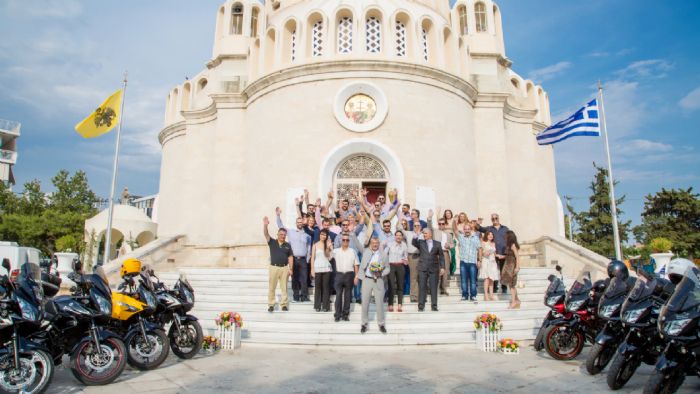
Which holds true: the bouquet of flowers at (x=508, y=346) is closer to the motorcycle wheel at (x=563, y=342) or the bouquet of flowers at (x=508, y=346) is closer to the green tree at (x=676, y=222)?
the motorcycle wheel at (x=563, y=342)

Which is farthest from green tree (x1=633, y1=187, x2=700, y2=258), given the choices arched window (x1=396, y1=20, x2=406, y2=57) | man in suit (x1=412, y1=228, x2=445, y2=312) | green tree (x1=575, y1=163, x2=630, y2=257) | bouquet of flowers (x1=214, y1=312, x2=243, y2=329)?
bouquet of flowers (x1=214, y1=312, x2=243, y2=329)

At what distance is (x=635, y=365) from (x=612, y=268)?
155 centimetres

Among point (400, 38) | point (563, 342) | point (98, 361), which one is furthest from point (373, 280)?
point (400, 38)

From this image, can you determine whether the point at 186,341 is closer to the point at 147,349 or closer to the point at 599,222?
the point at 147,349

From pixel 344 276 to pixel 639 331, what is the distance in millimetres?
4673

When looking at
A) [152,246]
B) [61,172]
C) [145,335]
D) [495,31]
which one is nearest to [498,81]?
[495,31]

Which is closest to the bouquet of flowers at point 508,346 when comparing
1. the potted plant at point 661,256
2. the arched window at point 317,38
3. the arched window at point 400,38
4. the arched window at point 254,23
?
the potted plant at point 661,256

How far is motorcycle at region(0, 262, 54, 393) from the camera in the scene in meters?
4.73

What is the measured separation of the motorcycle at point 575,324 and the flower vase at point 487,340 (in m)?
0.91

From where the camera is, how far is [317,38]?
648 inches

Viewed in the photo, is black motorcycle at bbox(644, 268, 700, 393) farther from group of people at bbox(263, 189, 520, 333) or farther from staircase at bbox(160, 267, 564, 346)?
group of people at bbox(263, 189, 520, 333)

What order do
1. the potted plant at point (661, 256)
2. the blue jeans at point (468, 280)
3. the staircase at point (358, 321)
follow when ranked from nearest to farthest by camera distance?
the staircase at point (358, 321) → the blue jeans at point (468, 280) → the potted plant at point (661, 256)

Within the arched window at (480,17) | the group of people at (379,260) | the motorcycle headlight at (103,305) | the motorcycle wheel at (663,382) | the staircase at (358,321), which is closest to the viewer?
the motorcycle wheel at (663,382)

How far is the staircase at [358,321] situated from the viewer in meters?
7.67
